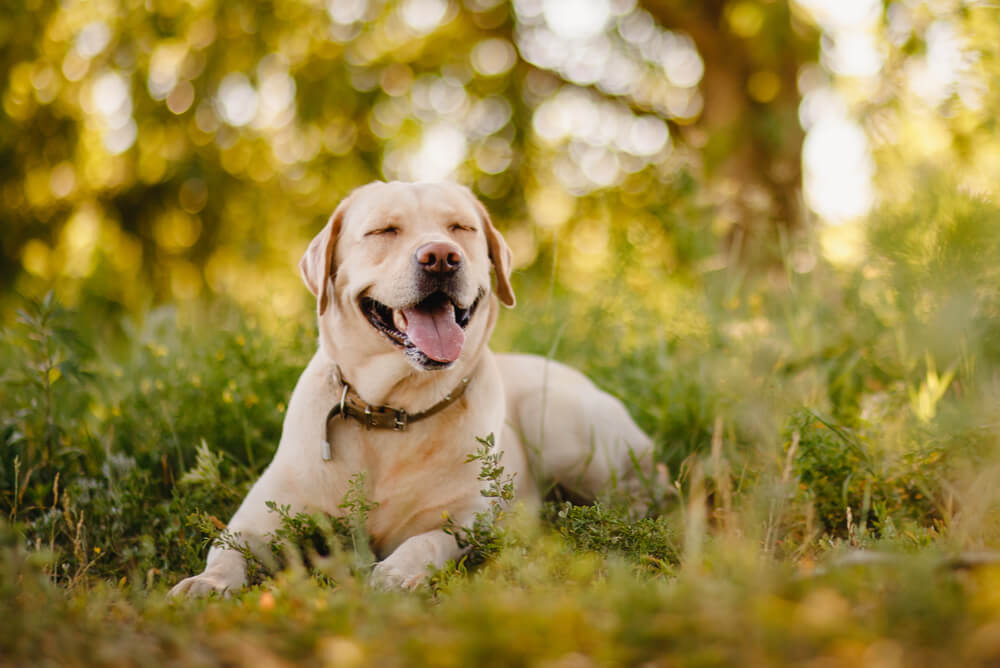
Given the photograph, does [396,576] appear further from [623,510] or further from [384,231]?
[384,231]

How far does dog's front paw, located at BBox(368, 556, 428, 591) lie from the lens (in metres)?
2.19

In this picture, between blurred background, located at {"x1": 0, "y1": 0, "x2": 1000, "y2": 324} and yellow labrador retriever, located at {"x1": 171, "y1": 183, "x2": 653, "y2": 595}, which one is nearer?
yellow labrador retriever, located at {"x1": 171, "y1": 183, "x2": 653, "y2": 595}

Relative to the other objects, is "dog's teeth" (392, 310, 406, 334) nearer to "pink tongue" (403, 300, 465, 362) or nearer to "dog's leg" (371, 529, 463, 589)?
"pink tongue" (403, 300, 465, 362)

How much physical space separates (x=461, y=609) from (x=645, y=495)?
1.95 metres

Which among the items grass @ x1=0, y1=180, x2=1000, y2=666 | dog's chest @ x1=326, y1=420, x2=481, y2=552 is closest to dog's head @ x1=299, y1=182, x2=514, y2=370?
dog's chest @ x1=326, y1=420, x2=481, y2=552

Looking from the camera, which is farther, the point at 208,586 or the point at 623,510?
the point at 623,510

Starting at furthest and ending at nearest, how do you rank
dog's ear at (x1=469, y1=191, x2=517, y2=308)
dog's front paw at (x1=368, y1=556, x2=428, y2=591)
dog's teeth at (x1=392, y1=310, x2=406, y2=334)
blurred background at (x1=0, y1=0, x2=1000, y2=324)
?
blurred background at (x1=0, y1=0, x2=1000, y2=324) → dog's ear at (x1=469, y1=191, x2=517, y2=308) → dog's teeth at (x1=392, y1=310, x2=406, y2=334) → dog's front paw at (x1=368, y1=556, x2=428, y2=591)

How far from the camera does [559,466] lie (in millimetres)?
3510

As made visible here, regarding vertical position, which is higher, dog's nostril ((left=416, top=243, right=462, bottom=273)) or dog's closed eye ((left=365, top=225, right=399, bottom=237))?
dog's closed eye ((left=365, top=225, right=399, bottom=237))

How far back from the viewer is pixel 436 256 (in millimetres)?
2678

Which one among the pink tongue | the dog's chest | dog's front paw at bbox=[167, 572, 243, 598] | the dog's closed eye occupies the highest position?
the dog's closed eye

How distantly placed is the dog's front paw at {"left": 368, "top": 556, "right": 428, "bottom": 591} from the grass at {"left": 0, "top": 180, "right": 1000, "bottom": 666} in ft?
0.16

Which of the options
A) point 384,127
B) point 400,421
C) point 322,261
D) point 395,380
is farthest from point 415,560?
point 384,127

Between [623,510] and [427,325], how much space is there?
971 millimetres
